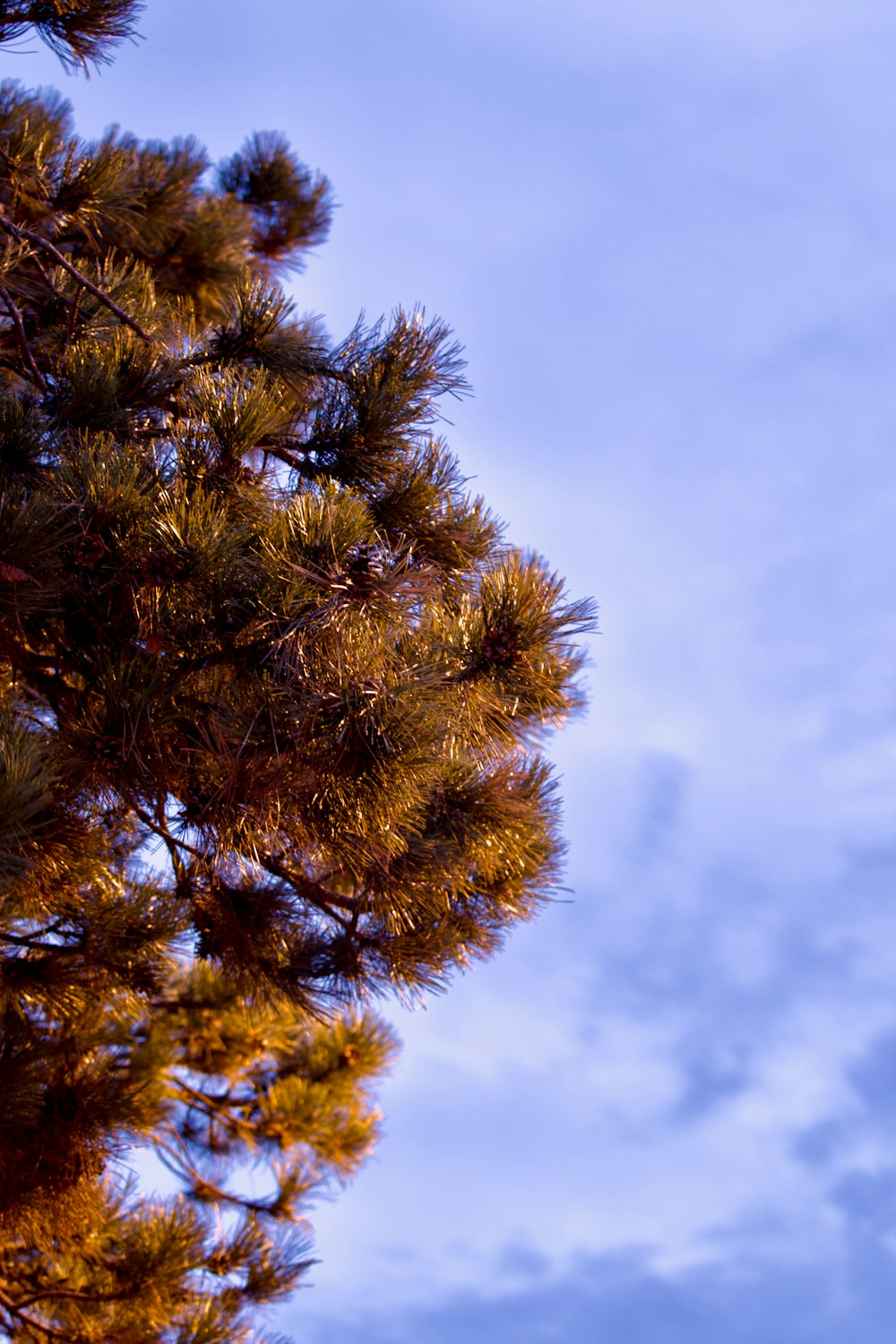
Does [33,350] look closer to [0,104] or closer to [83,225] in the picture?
[83,225]

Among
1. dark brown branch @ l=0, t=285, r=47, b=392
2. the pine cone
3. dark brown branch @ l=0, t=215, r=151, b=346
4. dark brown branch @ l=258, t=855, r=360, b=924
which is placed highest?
dark brown branch @ l=0, t=215, r=151, b=346

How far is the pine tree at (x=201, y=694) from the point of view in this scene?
6.02 feet

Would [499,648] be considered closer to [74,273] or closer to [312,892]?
[312,892]

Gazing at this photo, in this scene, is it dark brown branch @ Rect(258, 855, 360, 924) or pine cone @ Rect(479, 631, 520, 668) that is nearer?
pine cone @ Rect(479, 631, 520, 668)

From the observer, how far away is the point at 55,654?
2227mm

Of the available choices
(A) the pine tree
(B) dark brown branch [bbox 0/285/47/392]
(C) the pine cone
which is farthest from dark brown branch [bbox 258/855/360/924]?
(B) dark brown branch [bbox 0/285/47/392]

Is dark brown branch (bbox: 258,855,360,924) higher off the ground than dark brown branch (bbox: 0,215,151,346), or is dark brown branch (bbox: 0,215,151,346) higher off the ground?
dark brown branch (bbox: 0,215,151,346)

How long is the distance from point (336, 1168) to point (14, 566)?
2392mm

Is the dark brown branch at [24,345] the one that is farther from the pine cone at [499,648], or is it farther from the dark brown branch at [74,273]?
the pine cone at [499,648]

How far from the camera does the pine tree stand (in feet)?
6.02

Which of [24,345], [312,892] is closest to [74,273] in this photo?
[24,345]

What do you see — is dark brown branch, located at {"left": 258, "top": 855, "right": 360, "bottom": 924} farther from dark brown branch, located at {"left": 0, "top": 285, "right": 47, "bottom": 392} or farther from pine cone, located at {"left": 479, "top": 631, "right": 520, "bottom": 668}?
dark brown branch, located at {"left": 0, "top": 285, "right": 47, "bottom": 392}

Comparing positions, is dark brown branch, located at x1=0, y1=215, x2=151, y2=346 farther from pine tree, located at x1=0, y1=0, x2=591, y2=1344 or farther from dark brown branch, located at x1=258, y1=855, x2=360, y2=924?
dark brown branch, located at x1=258, y1=855, x2=360, y2=924

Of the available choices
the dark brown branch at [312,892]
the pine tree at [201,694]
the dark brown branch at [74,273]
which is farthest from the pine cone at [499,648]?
the dark brown branch at [74,273]
